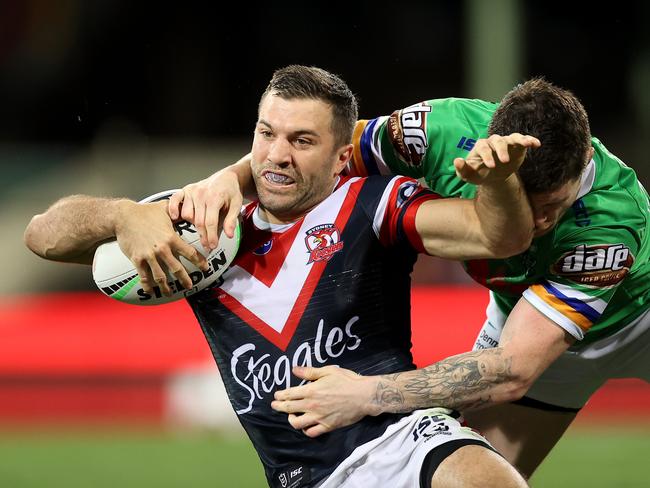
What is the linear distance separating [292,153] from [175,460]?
558 cm

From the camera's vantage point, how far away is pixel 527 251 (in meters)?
5.05

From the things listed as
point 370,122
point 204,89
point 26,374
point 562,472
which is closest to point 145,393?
point 26,374

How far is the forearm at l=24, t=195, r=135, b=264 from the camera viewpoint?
4551 mm

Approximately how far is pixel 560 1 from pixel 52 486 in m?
12.5

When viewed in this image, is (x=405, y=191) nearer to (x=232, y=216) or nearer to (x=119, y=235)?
(x=232, y=216)

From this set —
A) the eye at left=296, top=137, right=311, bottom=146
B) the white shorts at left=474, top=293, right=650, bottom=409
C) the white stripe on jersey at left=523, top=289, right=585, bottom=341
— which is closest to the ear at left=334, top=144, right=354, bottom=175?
the eye at left=296, top=137, right=311, bottom=146

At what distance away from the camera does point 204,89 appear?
19.0 metres

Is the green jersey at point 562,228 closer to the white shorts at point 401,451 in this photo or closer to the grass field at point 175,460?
the white shorts at point 401,451

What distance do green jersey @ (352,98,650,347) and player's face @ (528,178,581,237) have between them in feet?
0.52

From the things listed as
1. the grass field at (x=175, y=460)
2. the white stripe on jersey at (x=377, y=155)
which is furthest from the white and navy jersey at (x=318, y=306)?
the grass field at (x=175, y=460)

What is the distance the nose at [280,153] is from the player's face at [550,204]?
922 mm

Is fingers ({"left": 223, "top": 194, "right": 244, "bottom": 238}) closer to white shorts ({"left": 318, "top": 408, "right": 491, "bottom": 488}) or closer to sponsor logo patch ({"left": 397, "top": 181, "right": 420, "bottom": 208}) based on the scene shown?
sponsor logo patch ({"left": 397, "top": 181, "right": 420, "bottom": 208})

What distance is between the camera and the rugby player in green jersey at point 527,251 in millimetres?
4547

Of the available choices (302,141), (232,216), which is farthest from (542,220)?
(232,216)
